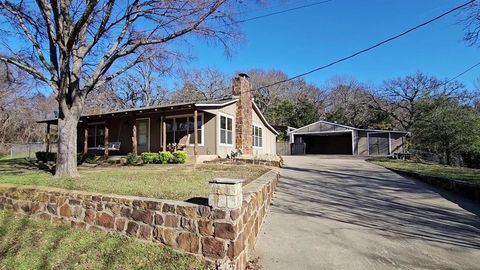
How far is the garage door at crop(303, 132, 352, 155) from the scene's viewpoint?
3456 cm

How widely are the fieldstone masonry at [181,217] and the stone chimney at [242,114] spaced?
1209 cm

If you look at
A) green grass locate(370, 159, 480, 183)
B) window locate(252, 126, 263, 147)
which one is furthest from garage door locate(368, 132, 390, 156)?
green grass locate(370, 159, 480, 183)

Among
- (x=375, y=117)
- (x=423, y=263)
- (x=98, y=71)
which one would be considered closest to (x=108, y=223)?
(x=423, y=263)

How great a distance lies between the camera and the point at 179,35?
10195 millimetres

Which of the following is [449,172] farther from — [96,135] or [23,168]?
[96,135]

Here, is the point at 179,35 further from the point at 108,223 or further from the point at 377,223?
the point at 377,223

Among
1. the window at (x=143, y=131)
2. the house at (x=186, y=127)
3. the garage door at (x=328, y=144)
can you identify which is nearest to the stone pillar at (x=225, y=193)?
the house at (x=186, y=127)

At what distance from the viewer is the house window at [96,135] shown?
66.5 ft

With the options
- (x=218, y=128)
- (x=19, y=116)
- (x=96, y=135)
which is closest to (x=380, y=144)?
(x=218, y=128)

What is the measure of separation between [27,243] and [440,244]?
624 cm

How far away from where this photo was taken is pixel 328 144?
35719 millimetres

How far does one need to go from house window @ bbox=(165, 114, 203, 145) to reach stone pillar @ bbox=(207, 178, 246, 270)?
12588 mm

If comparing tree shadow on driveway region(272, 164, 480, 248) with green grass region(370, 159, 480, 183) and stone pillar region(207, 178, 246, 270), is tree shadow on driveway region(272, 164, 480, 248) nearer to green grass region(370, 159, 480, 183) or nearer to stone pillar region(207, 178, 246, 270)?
green grass region(370, 159, 480, 183)

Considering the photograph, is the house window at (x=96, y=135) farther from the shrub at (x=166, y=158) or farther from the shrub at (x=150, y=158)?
the shrub at (x=166, y=158)
